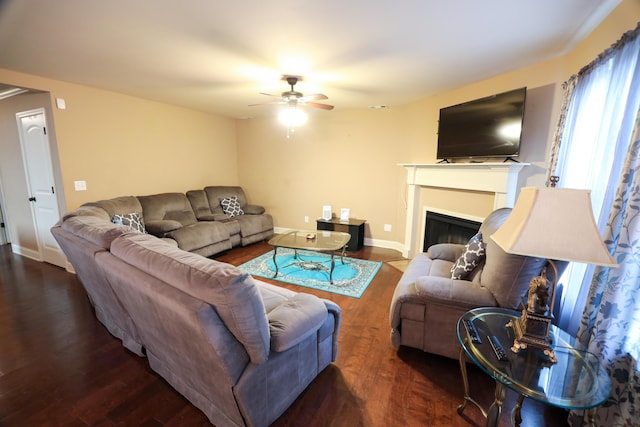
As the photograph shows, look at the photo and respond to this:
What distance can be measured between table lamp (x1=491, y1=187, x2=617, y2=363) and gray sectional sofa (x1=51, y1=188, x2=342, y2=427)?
1071mm

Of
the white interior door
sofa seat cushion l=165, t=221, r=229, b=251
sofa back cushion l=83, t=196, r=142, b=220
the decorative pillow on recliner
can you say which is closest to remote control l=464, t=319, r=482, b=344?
the decorative pillow on recliner

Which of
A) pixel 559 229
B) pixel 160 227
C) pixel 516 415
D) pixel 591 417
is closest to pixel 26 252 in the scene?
pixel 160 227

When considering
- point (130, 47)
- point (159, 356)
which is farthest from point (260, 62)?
point (159, 356)

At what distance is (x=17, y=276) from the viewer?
3299 millimetres

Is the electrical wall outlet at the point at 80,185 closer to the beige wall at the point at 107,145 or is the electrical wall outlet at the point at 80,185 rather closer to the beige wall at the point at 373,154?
the beige wall at the point at 107,145

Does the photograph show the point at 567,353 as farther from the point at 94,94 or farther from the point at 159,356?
the point at 94,94

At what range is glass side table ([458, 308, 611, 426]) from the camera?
1.05 m

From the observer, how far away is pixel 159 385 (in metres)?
1.73

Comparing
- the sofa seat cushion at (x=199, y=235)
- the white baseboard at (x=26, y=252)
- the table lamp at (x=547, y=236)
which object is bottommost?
the white baseboard at (x=26, y=252)

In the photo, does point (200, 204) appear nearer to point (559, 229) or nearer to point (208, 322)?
point (208, 322)

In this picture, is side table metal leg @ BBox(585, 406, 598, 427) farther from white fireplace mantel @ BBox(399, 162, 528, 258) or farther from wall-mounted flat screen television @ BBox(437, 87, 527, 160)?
wall-mounted flat screen television @ BBox(437, 87, 527, 160)

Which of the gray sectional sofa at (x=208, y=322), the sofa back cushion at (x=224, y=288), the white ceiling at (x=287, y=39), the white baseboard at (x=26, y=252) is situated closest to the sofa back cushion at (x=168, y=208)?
the white ceiling at (x=287, y=39)

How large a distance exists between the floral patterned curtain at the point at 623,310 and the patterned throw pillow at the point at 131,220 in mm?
3991

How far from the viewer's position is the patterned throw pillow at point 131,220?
10.3 ft
